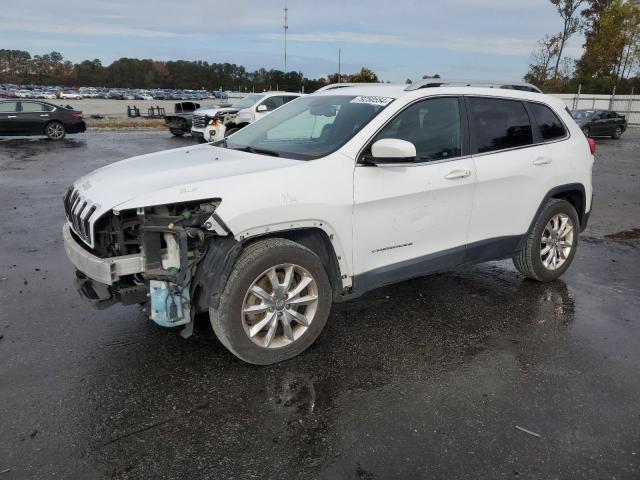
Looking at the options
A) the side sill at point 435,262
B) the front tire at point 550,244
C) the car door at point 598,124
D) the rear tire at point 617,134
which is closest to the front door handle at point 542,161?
the front tire at point 550,244

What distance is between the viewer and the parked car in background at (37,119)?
61.5ft

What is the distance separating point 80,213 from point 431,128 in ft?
8.98

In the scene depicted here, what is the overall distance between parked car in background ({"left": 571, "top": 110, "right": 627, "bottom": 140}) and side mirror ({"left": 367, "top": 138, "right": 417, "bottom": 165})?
25.0m

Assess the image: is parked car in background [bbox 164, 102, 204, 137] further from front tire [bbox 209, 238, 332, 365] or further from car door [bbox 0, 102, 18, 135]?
front tire [bbox 209, 238, 332, 365]

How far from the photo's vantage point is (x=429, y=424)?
3.09m

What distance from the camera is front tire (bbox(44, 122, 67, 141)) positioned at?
1961 cm

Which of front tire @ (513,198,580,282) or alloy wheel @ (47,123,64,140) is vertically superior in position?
front tire @ (513,198,580,282)

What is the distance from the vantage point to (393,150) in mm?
3676

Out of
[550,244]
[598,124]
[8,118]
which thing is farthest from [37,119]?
[598,124]

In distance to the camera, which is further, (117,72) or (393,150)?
(117,72)

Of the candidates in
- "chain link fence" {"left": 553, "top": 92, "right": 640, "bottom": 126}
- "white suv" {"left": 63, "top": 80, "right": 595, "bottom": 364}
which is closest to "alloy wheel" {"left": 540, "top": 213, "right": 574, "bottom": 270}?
"white suv" {"left": 63, "top": 80, "right": 595, "bottom": 364}

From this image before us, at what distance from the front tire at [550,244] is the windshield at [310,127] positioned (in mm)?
2154

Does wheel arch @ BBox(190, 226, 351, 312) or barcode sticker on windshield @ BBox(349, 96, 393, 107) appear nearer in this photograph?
wheel arch @ BBox(190, 226, 351, 312)

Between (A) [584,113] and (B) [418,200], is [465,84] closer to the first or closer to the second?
(B) [418,200]
